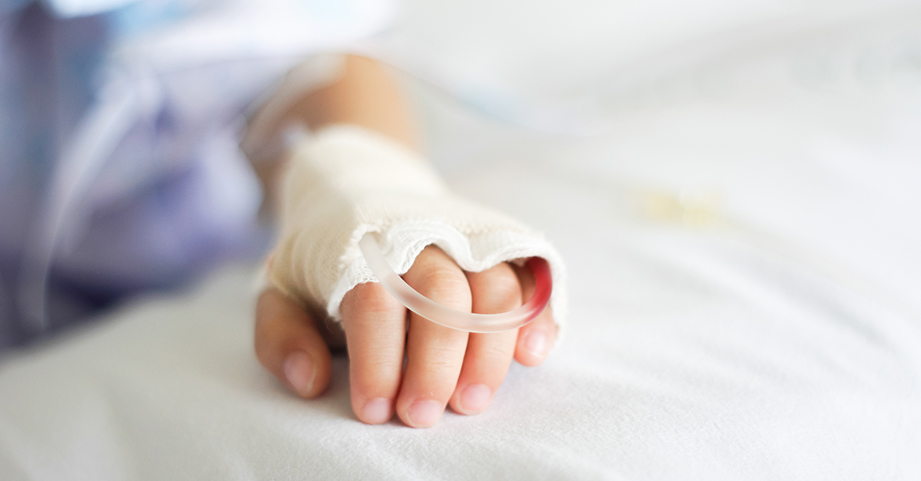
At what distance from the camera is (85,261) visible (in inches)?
21.9

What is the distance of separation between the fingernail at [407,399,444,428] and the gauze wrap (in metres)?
0.06

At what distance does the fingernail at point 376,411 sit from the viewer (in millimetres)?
273

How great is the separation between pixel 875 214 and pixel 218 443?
0.46m

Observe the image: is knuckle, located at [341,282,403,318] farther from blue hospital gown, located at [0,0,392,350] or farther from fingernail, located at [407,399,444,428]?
blue hospital gown, located at [0,0,392,350]

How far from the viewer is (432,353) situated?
0.91 feet

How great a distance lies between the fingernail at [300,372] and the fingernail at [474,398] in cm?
8

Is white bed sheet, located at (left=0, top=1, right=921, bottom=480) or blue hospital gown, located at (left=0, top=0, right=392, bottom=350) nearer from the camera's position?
white bed sheet, located at (left=0, top=1, right=921, bottom=480)

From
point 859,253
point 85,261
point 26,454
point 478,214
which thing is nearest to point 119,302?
point 85,261

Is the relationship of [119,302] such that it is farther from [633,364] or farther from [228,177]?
[633,364]

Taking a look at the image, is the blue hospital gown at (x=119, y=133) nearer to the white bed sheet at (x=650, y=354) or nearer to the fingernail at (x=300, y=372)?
the white bed sheet at (x=650, y=354)

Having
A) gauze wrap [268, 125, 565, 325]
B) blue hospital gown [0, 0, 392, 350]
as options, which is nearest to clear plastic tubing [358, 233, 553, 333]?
gauze wrap [268, 125, 565, 325]

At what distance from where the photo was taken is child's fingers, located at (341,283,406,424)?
274mm

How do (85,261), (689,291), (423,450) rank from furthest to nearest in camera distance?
1. (85,261)
2. (689,291)
3. (423,450)

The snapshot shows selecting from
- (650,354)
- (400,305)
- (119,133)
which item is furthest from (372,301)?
(119,133)
